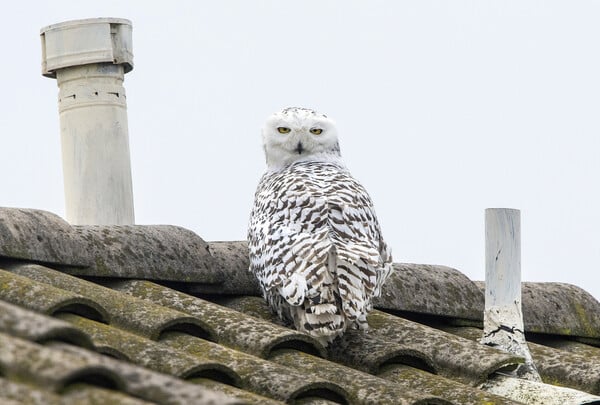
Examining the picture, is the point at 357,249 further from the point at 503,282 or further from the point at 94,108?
the point at 94,108

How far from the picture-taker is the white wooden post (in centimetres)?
618

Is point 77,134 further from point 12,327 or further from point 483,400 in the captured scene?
point 12,327

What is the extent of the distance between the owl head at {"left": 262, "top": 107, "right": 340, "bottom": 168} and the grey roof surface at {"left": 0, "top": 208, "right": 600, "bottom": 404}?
0.53 m

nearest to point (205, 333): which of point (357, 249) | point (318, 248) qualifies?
point (318, 248)

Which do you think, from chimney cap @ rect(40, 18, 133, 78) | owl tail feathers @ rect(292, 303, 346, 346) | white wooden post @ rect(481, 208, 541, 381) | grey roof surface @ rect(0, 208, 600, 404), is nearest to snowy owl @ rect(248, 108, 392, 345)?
owl tail feathers @ rect(292, 303, 346, 346)

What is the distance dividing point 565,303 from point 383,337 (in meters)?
1.94

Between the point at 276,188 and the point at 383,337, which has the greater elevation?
the point at 276,188

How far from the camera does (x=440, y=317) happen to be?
276 inches

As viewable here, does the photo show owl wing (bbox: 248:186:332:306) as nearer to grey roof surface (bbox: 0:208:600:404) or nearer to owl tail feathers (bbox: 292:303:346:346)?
owl tail feathers (bbox: 292:303:346:346)

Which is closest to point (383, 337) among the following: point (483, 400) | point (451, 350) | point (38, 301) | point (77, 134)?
point (451, 350)

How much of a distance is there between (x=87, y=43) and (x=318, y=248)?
99.6 inches

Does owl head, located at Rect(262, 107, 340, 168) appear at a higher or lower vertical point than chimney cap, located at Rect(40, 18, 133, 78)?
lower

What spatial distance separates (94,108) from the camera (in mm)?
7793

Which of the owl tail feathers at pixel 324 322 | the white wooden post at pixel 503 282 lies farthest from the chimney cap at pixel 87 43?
the owl tail feathers at pixel 324 322
